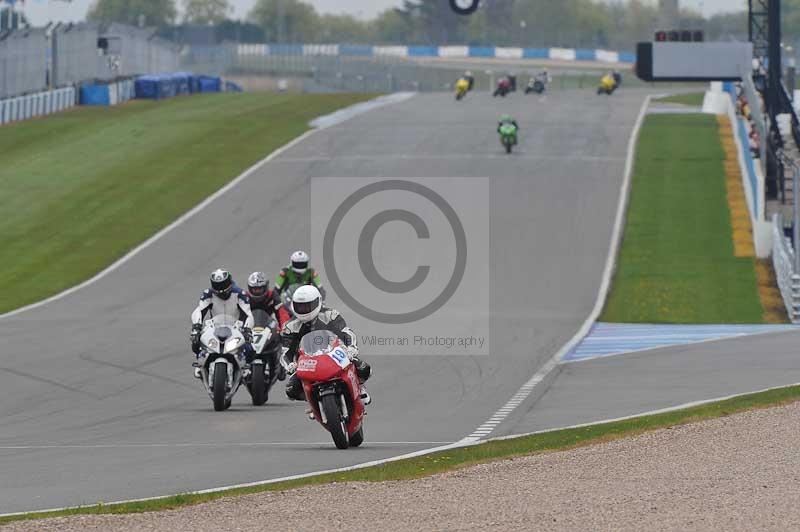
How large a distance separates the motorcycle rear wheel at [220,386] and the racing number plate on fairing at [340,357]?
3.97 m

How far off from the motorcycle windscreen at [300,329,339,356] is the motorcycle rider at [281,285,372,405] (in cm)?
25

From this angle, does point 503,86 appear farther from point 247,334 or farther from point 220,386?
point 220,386

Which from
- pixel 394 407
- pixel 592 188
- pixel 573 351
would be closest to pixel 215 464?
pixel 394 407

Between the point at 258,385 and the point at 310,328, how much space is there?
13.5ft

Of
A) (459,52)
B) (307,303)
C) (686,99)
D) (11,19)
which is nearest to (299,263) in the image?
(307,303)

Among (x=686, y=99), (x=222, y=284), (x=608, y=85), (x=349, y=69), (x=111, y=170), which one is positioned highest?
(x=349, y=69)

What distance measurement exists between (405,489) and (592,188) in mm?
34342

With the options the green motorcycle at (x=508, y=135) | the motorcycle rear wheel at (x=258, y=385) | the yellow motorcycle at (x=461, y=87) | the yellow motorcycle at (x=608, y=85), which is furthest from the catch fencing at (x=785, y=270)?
the yellow motorcycle at (x=608, y=85)

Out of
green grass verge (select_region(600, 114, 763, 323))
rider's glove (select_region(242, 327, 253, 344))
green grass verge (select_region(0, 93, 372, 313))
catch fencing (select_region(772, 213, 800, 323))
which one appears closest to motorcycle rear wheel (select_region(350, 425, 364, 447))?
rider's glove (select_region(242, 327, 253, 344))

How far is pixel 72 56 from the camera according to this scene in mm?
75625

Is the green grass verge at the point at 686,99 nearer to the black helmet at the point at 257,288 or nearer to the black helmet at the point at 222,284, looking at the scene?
the black helmet at the point at 257,288

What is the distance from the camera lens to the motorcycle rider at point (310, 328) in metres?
15.3

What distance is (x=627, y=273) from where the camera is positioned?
3584 cm

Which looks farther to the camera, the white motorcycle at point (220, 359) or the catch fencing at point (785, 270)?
the catch fencing at point (785, 270)
